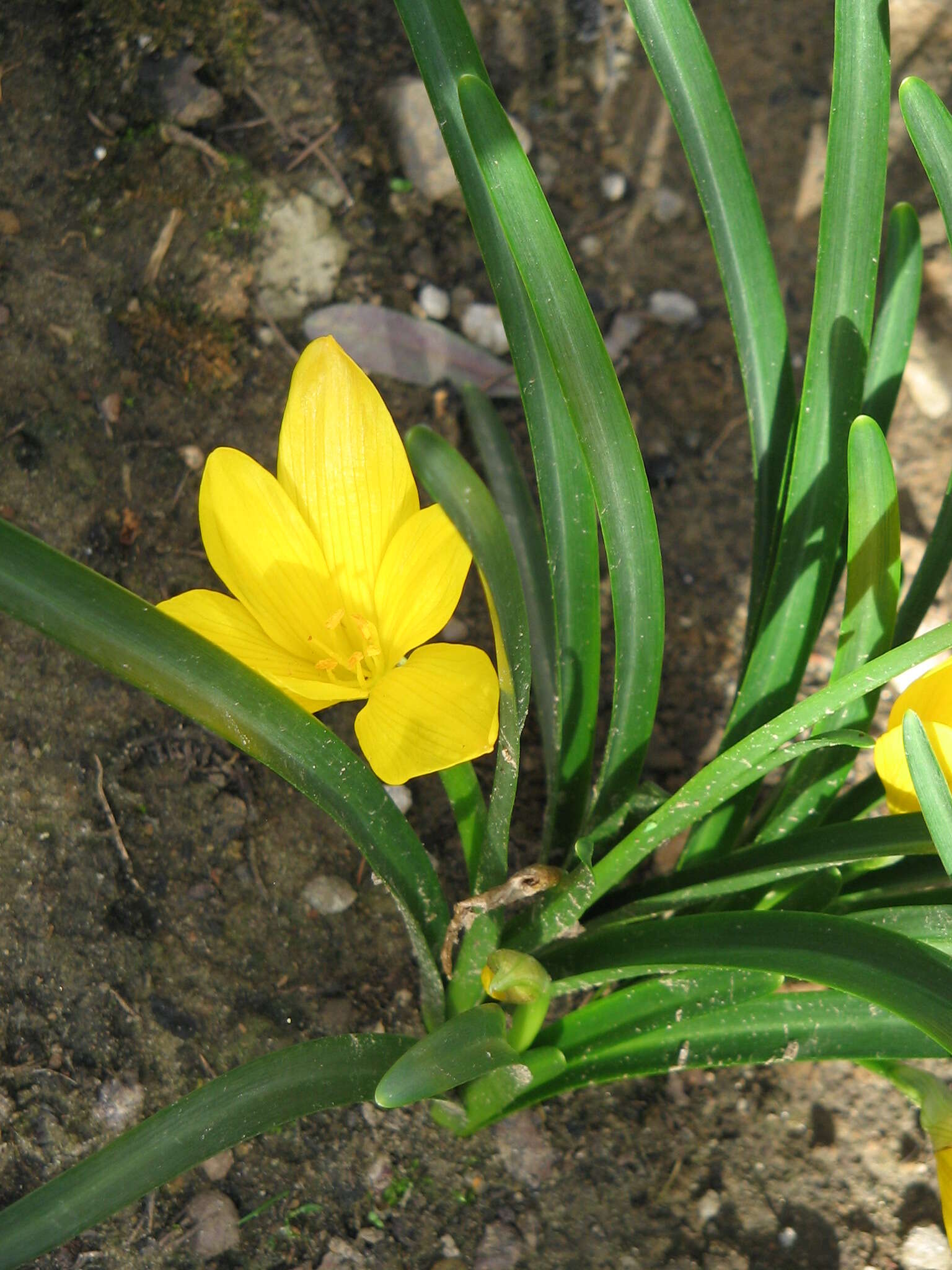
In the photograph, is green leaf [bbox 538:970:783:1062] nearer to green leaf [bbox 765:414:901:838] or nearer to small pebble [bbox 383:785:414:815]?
green leaf [bbox 765:414:901:838]

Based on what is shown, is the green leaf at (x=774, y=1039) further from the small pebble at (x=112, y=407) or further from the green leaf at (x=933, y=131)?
the small pebble at (x=112, y=407)

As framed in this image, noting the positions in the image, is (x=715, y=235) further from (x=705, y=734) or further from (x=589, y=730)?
(x=705, y=734)

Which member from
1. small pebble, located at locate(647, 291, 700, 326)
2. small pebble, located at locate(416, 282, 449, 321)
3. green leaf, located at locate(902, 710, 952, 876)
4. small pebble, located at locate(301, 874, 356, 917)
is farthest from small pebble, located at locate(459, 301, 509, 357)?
green leaf, located at locate(902, 710, 952, 876)

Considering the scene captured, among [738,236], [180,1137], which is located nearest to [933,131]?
[738,236]

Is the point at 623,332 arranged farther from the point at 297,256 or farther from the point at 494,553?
the point at 494,553

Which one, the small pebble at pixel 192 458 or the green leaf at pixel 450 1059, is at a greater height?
the small pebble at pixel 192 458

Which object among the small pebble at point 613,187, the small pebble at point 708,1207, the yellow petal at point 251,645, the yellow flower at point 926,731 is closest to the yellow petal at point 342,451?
the yellow petal at point 251,645
